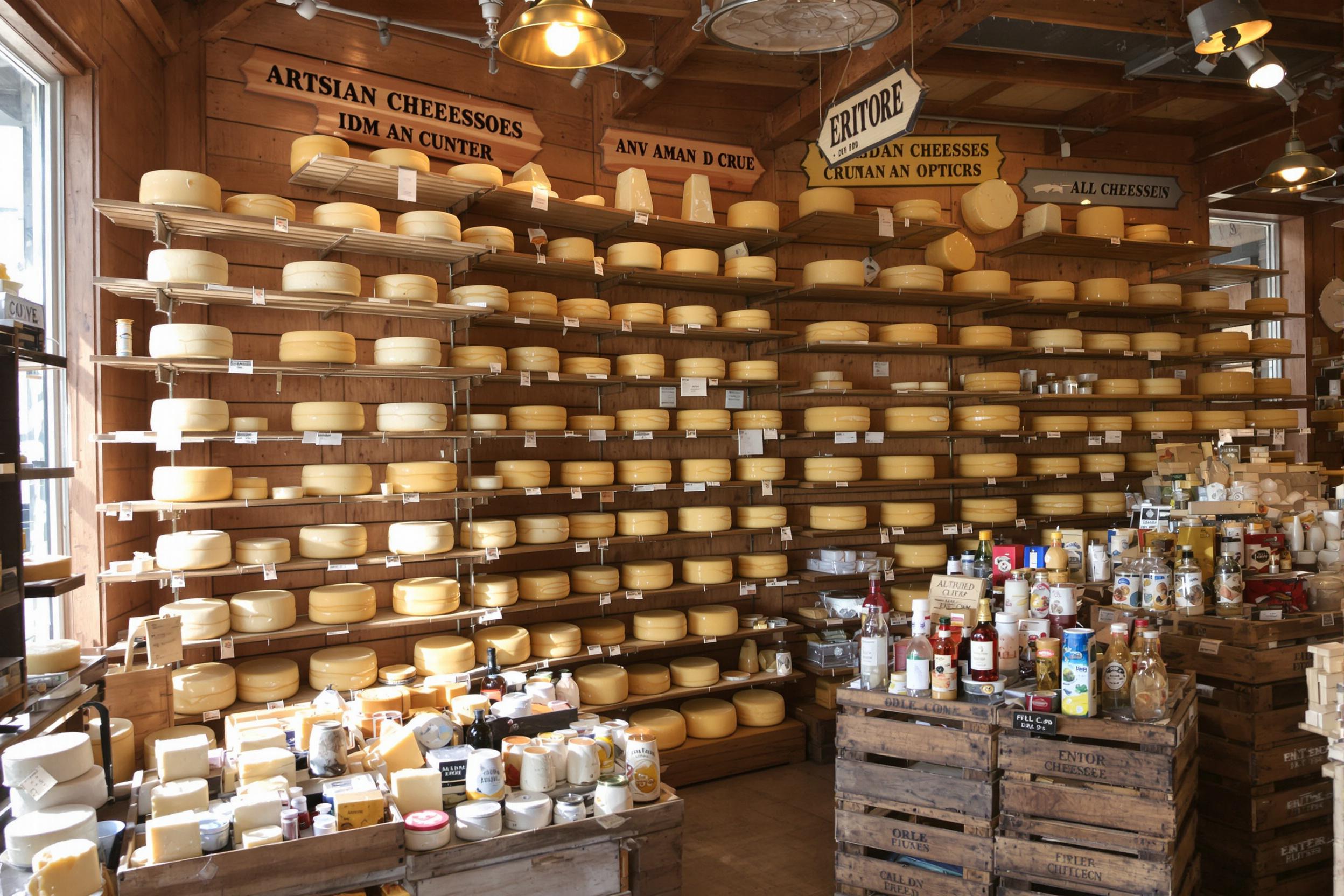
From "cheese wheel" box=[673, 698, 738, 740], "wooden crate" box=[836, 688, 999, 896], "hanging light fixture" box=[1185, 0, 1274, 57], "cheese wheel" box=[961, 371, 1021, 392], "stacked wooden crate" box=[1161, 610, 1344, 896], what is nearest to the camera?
"wooden crate" box=[836, 688, 999, 896]

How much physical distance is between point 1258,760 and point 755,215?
11.9 ft

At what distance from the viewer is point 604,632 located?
4.81 m

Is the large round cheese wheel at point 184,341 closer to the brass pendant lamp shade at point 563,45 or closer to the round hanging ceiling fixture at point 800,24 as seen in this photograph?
the brass pendant lamp shade at point 563,45

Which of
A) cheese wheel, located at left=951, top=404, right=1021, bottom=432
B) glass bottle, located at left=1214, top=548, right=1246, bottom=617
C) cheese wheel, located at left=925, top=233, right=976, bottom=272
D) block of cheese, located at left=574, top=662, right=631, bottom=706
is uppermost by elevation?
cheese wheel, located at left=925, top=233, right=976, bottom=272

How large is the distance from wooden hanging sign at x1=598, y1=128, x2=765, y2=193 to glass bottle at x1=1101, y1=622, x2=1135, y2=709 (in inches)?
145

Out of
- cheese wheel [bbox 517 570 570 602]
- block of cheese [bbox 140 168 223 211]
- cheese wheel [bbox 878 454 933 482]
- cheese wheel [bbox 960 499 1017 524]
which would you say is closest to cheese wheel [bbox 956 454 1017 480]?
cheese wheel [bbox 960 499 1017 524]

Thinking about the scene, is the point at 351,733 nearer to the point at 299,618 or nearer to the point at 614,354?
the point at 299,618

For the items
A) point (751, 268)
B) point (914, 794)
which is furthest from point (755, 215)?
point (914, 794)

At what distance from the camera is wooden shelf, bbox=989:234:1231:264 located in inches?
242

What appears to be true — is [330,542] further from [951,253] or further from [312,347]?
[951,253]

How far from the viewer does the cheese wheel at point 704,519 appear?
5.15 metres

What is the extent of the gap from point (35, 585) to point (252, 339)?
2.07 m

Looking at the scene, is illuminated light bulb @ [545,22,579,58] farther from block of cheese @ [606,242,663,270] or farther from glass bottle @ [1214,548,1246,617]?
glass bottle @ [1214,548,1246,617]

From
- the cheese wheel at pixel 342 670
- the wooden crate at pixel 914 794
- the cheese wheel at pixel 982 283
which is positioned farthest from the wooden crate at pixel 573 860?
the cheese wheel at pixel 982 283
